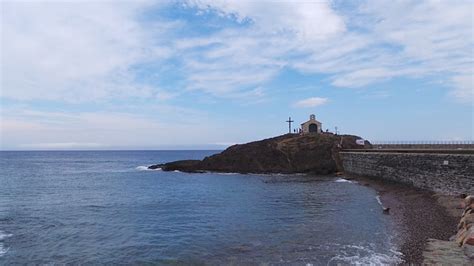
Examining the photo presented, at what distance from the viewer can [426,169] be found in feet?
119

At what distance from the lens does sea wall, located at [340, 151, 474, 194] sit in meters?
30.8

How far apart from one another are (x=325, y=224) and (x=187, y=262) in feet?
34.3

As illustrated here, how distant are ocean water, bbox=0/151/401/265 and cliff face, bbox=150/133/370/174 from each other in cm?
2579

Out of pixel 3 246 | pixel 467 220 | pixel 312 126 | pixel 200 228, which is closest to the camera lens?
pixel 467 220

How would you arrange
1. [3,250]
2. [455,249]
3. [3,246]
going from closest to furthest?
1. [455,249]
2. [3,250]
3. [3,246]

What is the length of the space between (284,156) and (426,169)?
1404 inches

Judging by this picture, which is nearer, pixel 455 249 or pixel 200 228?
pixel 455 249

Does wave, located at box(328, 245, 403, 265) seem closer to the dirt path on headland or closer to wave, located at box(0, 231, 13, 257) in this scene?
the dirt path on headland

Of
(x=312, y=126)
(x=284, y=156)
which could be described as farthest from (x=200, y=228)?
(x=312, y=126)

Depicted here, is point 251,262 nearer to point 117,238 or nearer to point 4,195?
point 117,238

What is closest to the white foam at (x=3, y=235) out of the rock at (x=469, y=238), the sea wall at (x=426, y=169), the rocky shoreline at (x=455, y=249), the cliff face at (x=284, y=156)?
the rocky shoreline at (x=455, y=249)

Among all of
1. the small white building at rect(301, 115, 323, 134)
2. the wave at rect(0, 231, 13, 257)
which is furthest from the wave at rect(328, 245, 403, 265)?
the small white building at rect(301, 115, 323, 134)

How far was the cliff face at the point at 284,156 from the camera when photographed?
2640 inches

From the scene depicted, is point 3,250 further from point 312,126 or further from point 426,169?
point 312,126
